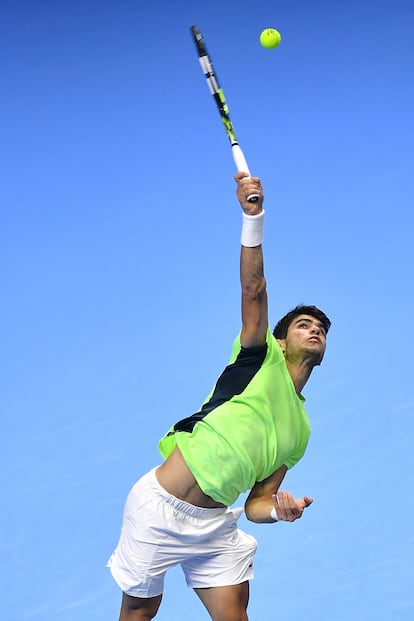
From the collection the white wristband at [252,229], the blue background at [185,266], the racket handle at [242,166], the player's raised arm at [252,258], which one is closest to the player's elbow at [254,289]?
the player's raised arm at [252,258]

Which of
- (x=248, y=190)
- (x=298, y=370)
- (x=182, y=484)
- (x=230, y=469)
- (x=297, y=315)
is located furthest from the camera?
(x=297, y=315)

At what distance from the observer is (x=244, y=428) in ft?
14.1

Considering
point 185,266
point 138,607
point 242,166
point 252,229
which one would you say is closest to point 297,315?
point 252,229

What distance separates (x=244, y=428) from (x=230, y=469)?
0.48ft

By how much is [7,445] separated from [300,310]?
2615 mm

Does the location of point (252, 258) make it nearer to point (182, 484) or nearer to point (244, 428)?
point (244, 428)

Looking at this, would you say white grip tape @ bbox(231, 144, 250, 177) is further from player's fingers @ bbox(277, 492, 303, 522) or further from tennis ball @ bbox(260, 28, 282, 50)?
tennis ball @ bbox(260, 28, 282, 50)

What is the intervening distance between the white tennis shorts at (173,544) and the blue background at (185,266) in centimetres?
125

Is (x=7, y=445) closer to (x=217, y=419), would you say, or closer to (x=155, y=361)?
(x=155, y=361)

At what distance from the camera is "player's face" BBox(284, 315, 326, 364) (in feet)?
14.7

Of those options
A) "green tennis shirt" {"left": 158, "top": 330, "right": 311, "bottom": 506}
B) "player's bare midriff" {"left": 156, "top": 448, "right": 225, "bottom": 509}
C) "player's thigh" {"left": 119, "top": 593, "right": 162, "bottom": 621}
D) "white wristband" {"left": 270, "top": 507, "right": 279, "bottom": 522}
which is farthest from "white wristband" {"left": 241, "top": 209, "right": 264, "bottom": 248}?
"player's thigh" {"left": 119, "top": 593, "right": 162, "bottom": 621}

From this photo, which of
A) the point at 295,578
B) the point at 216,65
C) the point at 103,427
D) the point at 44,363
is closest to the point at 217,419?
the point at 295,578

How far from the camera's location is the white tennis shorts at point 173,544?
4418mm

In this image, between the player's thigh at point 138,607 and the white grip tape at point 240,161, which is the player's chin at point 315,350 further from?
the player's thigh at point 138,607
